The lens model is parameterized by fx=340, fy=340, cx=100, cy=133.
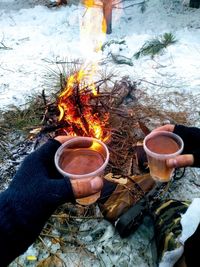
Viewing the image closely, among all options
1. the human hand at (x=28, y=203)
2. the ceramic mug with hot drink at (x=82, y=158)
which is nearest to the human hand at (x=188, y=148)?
the ceramic mug with hot drink at (x=82, y=158)

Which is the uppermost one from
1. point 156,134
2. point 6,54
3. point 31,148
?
point 156,134

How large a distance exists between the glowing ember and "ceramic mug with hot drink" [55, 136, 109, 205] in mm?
1044

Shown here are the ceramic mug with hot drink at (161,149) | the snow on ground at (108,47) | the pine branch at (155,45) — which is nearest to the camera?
the ceramic mug with hot drink at (161,149)

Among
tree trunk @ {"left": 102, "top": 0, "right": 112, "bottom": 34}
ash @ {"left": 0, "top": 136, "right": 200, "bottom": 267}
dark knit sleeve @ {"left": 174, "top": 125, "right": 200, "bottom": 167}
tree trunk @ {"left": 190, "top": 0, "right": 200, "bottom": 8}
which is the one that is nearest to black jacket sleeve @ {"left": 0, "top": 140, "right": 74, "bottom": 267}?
ash @ {"left": 0, "top": 136, "right": 200, "bottom": 267}

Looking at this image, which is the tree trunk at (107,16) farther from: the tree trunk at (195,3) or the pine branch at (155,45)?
the tree trunk at (195,3)

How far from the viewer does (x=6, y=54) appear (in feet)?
17.9

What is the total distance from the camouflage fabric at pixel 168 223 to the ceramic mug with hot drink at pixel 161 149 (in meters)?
0.34

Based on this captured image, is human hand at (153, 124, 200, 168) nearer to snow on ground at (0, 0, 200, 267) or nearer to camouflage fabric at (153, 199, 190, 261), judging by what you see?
camouflage fabric at (153, 199, 190, 261)

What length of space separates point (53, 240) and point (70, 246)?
0.51ft

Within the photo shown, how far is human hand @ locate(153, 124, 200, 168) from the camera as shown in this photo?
2234mm

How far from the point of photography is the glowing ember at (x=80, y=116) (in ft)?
11.3

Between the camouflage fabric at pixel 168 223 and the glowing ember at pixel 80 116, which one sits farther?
the glowing ember at pixel 80 116

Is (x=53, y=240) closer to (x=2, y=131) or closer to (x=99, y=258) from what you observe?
(x=99, y=258)

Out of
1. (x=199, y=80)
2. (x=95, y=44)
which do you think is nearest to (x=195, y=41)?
(x=199, y=80)
